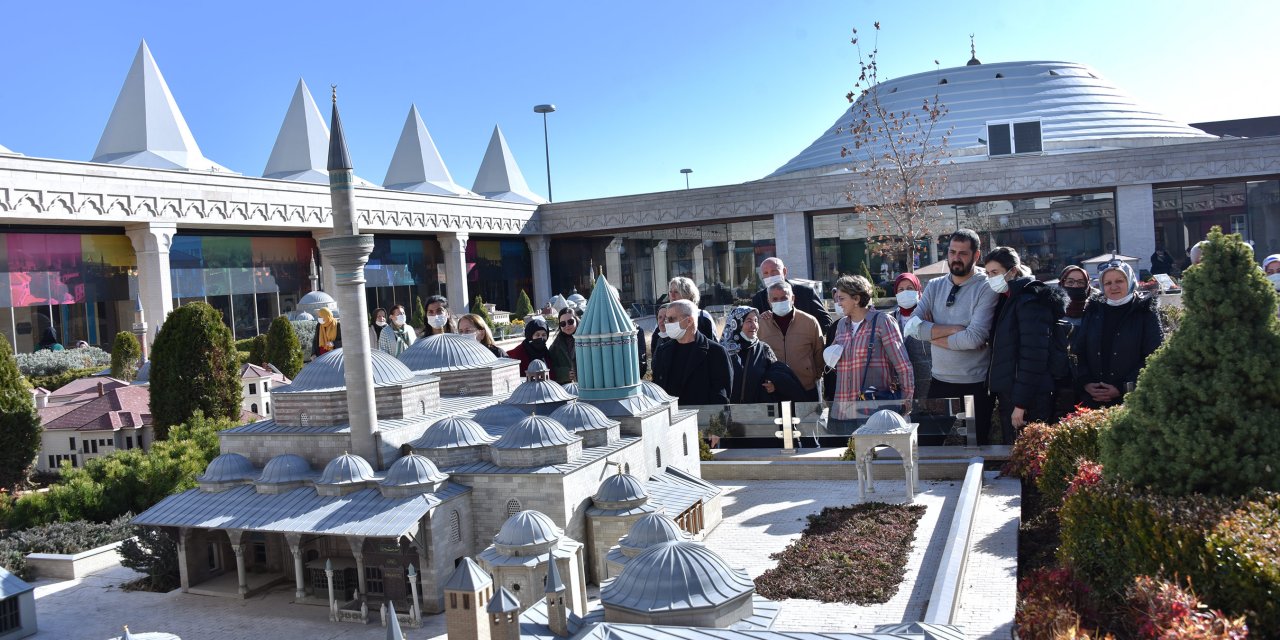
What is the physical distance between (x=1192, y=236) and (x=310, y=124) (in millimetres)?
37601

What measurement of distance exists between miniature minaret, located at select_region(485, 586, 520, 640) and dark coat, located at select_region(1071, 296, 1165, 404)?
7.72 m

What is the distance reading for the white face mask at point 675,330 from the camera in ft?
45.2

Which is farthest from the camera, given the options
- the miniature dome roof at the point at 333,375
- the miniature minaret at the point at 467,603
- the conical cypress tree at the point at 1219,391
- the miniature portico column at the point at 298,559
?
the miniature dome roof at the point at 333,375

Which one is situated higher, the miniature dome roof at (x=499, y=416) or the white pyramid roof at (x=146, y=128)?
the white pyramid roof at (x=146, y=128)

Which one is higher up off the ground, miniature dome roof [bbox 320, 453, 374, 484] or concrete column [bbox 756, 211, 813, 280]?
concrete column [bbox 756, 211, 813, 280]

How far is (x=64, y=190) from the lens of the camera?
993 inches

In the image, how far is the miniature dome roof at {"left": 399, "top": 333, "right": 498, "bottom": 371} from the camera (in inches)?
588

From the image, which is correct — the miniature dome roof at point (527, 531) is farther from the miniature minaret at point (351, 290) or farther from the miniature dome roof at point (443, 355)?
the miniature dome roof at point (443, 355)

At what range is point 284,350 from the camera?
80.4 feet

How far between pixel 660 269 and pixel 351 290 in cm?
3624

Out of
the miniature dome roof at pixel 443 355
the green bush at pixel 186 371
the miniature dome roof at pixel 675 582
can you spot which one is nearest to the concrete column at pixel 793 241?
the green bush at pixel 186 371

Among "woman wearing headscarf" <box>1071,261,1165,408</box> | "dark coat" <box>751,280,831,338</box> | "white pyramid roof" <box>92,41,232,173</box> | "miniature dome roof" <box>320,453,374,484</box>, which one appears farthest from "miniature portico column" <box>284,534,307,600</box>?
"white pyramid roof" <box>92,41,232,173</box>

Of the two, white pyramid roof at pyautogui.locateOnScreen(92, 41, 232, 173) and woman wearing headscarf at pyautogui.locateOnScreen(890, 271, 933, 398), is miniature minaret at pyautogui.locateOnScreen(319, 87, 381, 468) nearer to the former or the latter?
woman wearing headscarf at pyautogui.locateOnScreen(890, 271, 933, 398)

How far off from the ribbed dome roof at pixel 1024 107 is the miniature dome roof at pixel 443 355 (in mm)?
37406
